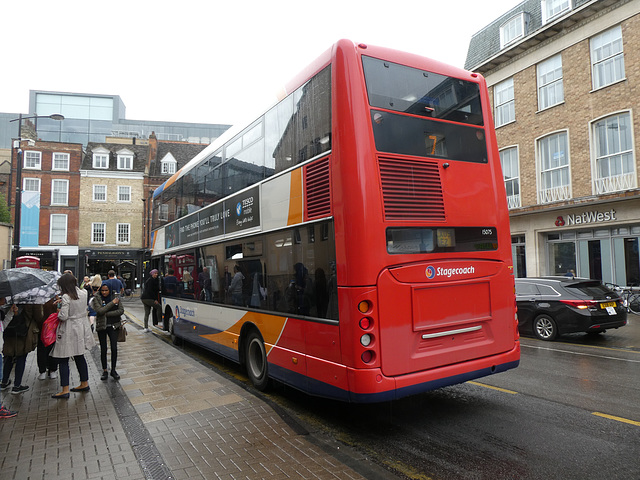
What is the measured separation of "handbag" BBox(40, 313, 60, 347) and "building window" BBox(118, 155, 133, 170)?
1436 inches

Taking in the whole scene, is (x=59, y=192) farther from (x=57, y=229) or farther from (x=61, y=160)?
(x=57, y=229)

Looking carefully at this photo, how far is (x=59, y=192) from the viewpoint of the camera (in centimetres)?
3728

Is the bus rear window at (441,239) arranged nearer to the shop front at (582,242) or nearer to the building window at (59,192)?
the shop front at (582,242)

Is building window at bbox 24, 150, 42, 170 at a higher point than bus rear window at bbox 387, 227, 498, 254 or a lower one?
higher

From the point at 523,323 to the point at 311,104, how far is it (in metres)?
8.57

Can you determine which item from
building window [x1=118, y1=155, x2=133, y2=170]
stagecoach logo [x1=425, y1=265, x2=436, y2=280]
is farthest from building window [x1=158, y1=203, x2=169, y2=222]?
building window [x1=118, y1=155, x2=133, y2=170]

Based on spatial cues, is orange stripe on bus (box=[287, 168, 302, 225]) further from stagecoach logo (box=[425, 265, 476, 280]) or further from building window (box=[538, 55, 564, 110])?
building window (box=[538, 55, 564, 110])

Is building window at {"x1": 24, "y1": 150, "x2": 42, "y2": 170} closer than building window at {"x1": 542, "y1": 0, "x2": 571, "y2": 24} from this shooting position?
No

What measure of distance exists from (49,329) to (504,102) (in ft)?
73.1

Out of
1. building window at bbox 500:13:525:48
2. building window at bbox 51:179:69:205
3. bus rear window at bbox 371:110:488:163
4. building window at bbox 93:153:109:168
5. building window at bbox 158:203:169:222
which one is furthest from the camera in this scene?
building window at bbox 93:153:109:168

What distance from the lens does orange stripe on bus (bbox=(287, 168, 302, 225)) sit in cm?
522

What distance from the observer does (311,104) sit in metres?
5.14

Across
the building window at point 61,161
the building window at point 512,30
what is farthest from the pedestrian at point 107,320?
the building window at point 61,161

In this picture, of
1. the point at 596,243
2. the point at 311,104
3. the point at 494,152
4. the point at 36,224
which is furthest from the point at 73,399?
the point at 36,224
